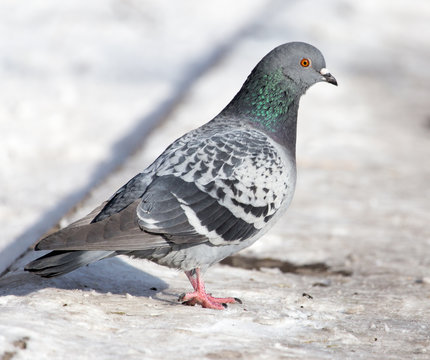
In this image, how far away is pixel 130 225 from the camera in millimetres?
3705

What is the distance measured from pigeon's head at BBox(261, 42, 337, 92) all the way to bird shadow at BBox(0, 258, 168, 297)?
4.50ft

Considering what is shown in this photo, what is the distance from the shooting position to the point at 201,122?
8.12 meters

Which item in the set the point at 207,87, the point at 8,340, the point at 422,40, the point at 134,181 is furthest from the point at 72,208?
the point at 422,40

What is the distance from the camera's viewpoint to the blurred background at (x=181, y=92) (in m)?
6.64

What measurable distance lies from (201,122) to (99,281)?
4.11m

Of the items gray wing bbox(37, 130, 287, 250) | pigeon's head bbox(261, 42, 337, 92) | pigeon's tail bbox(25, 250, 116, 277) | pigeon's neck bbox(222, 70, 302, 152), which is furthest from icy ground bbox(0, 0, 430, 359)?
pigeon's head bbox(261, 42, 337, 92)

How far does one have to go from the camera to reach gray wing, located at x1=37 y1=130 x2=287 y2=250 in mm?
3697


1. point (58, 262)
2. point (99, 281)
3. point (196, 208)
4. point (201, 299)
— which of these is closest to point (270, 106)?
point (196, 208)

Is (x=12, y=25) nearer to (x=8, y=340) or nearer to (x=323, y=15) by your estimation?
(x=323, y=15)

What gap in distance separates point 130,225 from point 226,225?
52 cm

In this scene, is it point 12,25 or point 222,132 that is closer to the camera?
point 222,132

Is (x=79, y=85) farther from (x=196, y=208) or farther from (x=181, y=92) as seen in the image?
(x=196, y=208)

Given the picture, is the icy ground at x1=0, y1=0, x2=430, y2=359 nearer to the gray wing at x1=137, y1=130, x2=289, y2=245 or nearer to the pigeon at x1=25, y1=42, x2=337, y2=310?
the pigeon at x1=25, y1=42, x2=337, y2=310

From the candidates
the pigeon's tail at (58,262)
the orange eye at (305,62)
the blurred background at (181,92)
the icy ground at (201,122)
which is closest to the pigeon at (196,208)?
the pigeon's tail at (58,262)
